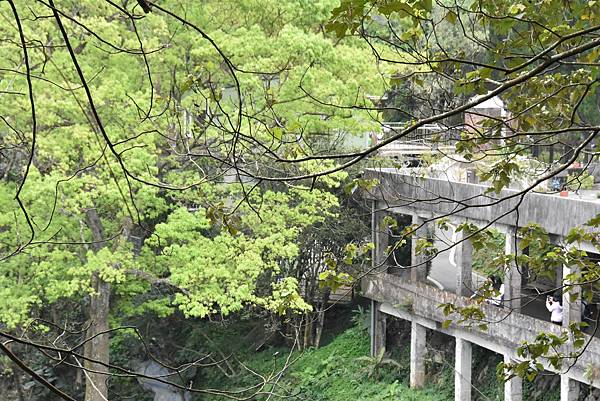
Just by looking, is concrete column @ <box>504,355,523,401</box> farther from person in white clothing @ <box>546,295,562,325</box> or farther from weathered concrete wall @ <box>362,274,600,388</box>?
person in white clothing @ <box>546,295,562,325</box>

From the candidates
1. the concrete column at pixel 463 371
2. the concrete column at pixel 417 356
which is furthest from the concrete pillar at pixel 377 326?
the concrete column at pixel 463 371

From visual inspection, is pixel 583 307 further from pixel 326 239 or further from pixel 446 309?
pixel 446 309

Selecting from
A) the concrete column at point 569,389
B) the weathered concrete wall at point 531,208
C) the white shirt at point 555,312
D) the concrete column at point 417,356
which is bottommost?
the concrete column at point 417,356

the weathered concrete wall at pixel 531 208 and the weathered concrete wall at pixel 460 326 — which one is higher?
the weathered concrete wall at pixel 531 208

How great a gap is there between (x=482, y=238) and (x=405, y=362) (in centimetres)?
1005

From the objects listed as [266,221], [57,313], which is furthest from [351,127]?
[57,313]

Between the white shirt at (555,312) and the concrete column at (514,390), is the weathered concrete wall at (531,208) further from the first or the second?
the concrete column at (514,390)

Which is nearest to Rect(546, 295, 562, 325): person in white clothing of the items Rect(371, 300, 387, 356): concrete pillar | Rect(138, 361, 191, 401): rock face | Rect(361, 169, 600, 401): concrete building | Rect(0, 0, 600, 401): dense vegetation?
Rect(361, 169, 600, 401): concrete building

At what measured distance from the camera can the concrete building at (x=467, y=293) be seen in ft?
32.2

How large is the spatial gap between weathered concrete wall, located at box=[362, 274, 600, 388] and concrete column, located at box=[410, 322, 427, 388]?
174mm

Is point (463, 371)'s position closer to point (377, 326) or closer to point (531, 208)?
point (377, 326)

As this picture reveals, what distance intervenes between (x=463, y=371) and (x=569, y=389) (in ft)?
6.19

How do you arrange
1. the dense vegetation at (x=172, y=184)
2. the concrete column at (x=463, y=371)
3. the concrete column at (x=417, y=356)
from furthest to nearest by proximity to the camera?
the concrete column at (x=417, y=356) → the concrete column at (x=463, y=371) → the dense vegetation at (x=172, y=184)

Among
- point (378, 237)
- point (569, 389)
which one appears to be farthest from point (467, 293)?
point (569, 389)
